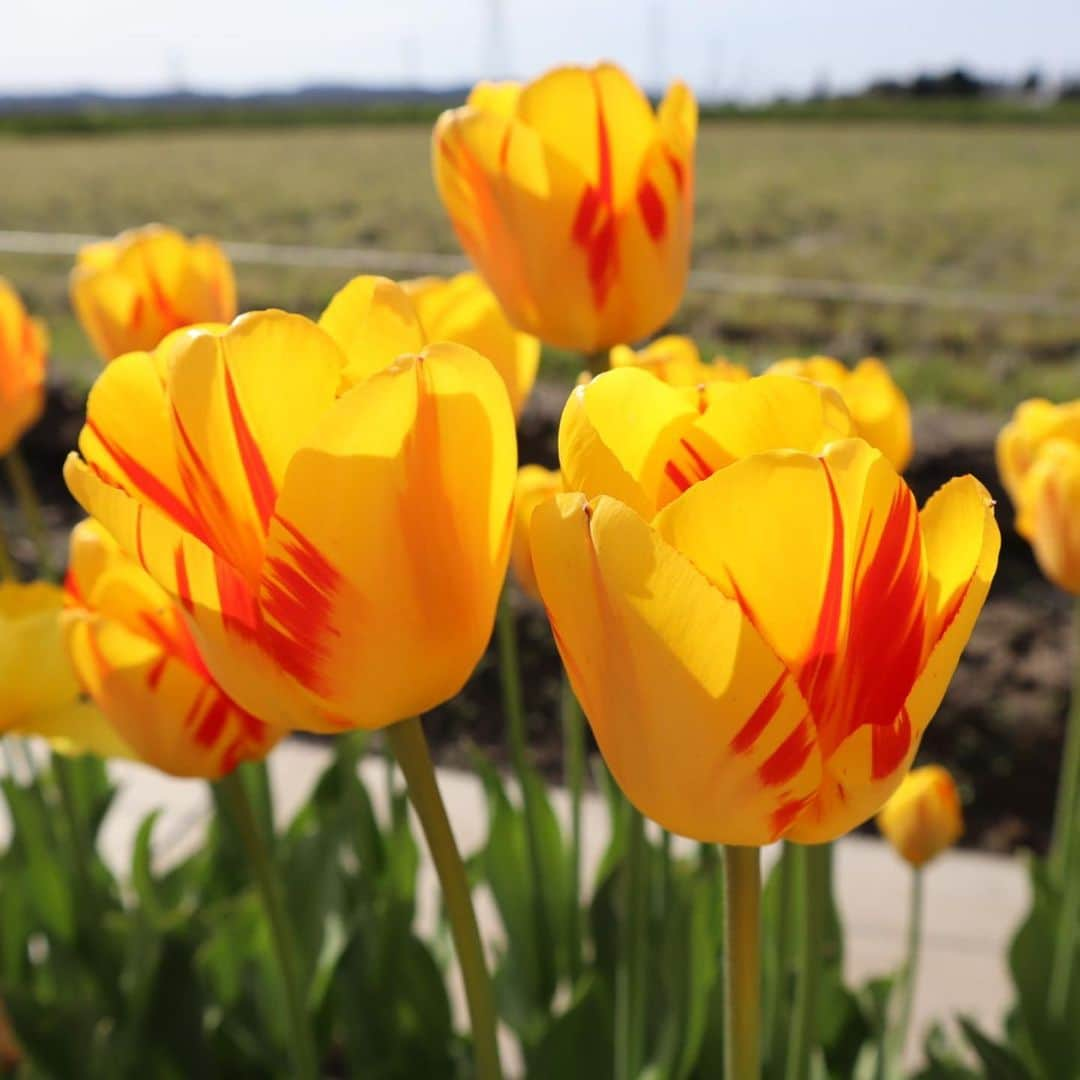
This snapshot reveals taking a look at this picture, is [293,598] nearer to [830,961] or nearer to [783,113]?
[830,961]

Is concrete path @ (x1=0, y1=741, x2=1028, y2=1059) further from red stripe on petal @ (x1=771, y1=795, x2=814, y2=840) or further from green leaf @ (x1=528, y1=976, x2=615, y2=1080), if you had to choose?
red stripe on petal @ (x1=771, y1=795, x2=814, y2=840)

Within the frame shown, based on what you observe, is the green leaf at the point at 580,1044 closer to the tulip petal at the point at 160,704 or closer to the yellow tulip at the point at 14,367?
the tulip petal at the point at 160,704

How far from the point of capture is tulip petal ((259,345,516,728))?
41 centimetres

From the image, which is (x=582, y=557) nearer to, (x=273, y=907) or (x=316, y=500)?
(x=316, y=500)

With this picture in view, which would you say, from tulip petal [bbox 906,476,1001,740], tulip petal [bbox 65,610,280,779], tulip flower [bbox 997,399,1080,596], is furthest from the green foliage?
tulip petal [bbox 906,476,1001,740]

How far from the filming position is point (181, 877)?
1.49m

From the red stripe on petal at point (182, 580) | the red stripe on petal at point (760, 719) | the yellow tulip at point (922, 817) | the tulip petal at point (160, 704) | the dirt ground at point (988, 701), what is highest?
the red stripe on petal at point (182, 580)

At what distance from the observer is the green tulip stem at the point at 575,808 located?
45.1 inches

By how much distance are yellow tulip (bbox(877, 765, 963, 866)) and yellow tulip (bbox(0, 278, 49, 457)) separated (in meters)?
0.78

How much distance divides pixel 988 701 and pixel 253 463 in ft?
7.71

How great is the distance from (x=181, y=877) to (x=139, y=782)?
38.7 inches

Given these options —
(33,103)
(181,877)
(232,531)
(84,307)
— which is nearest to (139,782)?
(181,877)

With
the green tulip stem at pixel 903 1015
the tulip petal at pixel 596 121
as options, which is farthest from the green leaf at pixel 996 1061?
the tulip petal at pixel 596 121

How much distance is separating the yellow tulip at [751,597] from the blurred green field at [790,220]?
4.10 m
